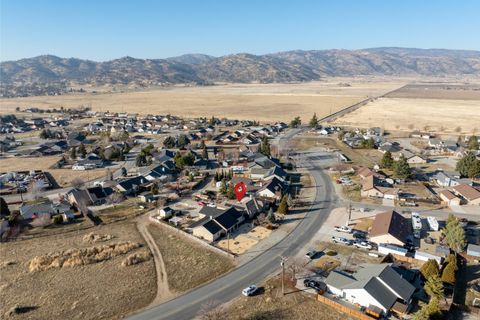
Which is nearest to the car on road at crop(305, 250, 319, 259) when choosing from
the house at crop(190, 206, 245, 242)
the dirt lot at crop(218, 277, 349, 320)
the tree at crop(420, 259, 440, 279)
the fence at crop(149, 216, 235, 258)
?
the dirt lot at crop(218, 277, 349, 320)

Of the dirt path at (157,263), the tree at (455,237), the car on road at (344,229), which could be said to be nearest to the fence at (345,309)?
the dirt path at (157,263)

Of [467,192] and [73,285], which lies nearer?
[73,285]

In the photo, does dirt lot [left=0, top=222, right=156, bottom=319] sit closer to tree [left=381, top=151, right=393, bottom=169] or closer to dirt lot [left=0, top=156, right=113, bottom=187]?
dirt lot [left=0, top=156, right=113, bottom=187]

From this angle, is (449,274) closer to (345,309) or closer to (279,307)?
(345,309)

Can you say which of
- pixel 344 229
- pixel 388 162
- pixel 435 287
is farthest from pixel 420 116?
pixel 435 287

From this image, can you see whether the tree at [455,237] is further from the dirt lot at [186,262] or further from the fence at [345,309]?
the dirt lot at [186,262]

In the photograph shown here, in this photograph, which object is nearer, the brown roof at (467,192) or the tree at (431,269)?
the tree at (431,269)
